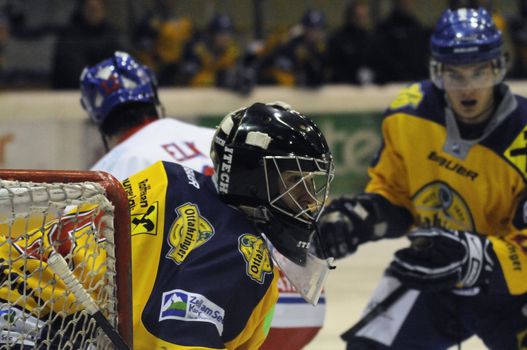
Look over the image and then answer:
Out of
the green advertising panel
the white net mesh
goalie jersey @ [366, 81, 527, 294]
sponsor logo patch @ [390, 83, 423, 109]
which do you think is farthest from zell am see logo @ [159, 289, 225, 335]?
the green advertising panel

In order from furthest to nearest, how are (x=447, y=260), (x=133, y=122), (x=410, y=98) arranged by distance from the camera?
(x=133, y=122)
(x=410, y=98)
(x=447, y=260)

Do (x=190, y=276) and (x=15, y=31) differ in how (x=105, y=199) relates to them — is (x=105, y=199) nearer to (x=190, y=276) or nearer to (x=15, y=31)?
(x=190, y=276)

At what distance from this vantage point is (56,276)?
205 cm

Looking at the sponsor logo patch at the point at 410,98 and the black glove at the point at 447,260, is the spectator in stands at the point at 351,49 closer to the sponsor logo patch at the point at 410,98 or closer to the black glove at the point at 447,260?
the sponsor logo patch at the point at 410,98

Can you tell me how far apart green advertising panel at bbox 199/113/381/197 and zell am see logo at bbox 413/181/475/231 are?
4.03 meters

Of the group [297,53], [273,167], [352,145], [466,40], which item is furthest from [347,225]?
[297,53]

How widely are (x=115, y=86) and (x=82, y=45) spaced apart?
404cm

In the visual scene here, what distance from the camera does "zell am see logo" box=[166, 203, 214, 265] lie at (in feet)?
7.13

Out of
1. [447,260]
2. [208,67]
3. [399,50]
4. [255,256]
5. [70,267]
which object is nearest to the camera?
[70,267]

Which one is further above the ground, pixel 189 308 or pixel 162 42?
pixel 189 308

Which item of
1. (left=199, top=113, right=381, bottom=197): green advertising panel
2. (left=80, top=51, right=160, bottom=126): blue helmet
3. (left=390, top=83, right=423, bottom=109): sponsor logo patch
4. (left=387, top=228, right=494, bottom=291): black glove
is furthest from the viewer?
(left=199, top=113, right=381, bottom=197): green advertising panel

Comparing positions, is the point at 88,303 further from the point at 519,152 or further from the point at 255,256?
the point at 519,152

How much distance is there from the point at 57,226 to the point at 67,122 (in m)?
5.29

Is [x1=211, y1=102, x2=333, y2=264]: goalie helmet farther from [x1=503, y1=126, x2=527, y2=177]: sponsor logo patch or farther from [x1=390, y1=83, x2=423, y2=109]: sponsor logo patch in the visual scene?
[x1=390, y1=83, x2=423, y2=109]: sponsor logo patch
